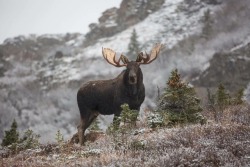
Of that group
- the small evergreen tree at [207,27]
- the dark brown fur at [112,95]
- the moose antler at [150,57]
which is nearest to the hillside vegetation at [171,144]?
the dark brown fur at [112,95]

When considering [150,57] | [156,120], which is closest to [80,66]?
[150,57]

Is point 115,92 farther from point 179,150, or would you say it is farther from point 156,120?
point 179,150

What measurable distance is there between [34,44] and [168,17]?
3196 centimetres

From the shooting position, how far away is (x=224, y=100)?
13359 millimetres

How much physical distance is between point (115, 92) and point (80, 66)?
5602 centimetres

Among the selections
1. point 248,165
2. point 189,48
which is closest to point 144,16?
point 189,48

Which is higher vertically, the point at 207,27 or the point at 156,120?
the point at 207,27

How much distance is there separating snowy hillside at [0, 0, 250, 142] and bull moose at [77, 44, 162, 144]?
2926 centimetres

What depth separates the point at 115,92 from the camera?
40.1 ft

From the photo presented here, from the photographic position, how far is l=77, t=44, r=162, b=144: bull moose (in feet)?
39.1

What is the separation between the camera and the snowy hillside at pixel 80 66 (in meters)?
51.6

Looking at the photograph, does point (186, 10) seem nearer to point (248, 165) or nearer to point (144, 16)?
point (144, 16)

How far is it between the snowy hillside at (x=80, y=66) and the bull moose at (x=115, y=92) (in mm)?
29261

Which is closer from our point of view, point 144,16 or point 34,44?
point 144,16
